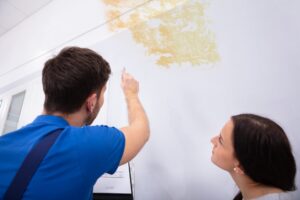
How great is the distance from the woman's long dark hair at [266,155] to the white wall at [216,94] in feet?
0.65

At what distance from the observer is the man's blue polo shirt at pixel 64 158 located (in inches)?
21.2

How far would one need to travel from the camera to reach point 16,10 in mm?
2512

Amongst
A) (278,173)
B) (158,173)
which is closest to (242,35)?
(278,173)

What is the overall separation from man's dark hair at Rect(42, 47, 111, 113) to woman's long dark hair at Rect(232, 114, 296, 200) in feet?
1.71

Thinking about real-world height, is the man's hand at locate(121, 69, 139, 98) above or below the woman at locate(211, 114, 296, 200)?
above

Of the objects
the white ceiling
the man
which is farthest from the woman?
the white ceiling

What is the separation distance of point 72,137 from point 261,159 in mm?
537

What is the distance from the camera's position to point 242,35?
3.26 ft

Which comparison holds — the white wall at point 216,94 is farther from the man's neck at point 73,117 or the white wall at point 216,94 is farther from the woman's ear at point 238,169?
the man's neck at point 73,117

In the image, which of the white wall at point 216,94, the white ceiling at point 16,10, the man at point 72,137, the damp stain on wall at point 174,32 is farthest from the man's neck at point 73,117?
the white ceiling at point 16,10

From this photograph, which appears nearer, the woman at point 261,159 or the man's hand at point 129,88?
the woman at point 261,159

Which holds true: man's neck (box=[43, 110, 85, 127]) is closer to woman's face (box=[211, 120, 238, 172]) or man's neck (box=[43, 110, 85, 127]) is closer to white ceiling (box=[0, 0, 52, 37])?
woman's face (box=[211, 120, 238, 172])

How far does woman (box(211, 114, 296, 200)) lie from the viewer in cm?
62

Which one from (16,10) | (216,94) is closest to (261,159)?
(216,94)
